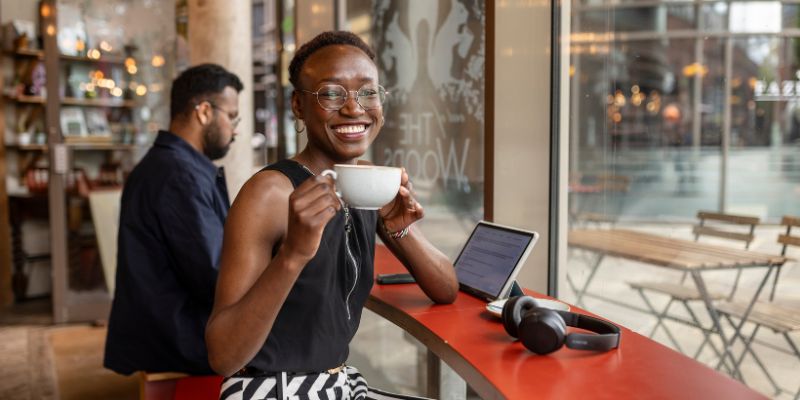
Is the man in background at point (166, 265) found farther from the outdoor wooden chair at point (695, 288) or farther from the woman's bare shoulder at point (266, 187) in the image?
the outdoor wooden chair at point (695, 288)

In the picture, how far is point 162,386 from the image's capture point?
246 centimetres

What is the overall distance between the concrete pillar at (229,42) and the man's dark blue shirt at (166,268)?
6.05ft

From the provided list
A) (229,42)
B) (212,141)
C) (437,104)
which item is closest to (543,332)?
(212,141)

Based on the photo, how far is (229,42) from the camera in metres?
4.38

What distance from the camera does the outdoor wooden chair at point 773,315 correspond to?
278cm

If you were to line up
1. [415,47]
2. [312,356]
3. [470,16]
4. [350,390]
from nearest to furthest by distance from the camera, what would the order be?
1. [312,356]
2. [350,390]
3. [470,16]
4. [415,47]

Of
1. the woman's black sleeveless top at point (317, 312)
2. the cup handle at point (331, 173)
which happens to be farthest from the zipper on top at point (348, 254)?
the cup handle at point (331, 173)

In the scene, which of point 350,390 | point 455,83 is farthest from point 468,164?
point 350,390

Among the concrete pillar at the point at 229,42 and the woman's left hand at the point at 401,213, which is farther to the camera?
the concrete pillar at the point at 229,42

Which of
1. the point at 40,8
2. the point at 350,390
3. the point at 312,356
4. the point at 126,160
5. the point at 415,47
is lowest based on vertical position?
the point at 350,390

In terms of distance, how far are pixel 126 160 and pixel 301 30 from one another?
2.15 metres

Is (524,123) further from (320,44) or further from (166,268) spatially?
(166,268)

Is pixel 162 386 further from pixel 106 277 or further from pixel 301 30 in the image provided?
pixel 106 277

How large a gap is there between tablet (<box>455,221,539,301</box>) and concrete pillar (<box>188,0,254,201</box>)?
2.62 meters
